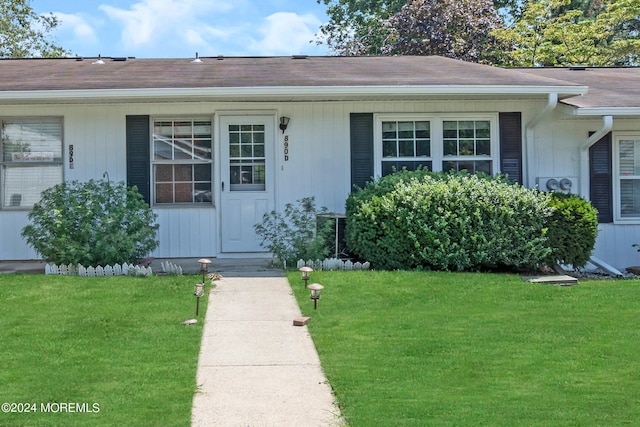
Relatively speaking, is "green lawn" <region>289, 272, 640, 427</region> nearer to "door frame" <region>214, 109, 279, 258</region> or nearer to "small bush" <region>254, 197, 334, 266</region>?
"small bush" <region>254, 197, 334, 266</region>

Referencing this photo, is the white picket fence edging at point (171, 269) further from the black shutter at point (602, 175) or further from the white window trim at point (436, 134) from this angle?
the black shutter at point (602, 175)

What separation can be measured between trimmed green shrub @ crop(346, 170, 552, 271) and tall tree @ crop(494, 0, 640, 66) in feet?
44.8

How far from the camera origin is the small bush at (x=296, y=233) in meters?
9.23

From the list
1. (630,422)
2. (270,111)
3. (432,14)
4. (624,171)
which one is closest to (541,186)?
(624,171)

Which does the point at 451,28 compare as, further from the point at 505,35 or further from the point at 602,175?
the point at 602,175

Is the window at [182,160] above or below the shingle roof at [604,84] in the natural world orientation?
below

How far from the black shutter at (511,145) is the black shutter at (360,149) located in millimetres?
1988

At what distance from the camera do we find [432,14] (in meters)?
21.5

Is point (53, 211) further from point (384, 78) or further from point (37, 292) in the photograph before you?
point (384, 78)

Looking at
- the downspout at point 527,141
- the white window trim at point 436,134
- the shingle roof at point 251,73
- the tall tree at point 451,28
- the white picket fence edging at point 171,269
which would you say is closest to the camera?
the white picket fence edging at point 171,269

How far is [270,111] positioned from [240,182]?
1135 millimetres

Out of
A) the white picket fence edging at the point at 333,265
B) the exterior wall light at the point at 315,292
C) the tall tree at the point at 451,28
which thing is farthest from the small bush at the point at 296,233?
the tall tree at the point at 451,28

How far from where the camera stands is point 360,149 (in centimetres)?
1029

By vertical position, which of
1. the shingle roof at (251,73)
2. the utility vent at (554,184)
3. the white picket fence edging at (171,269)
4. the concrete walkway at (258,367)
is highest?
the shingle roof at (251,73)
